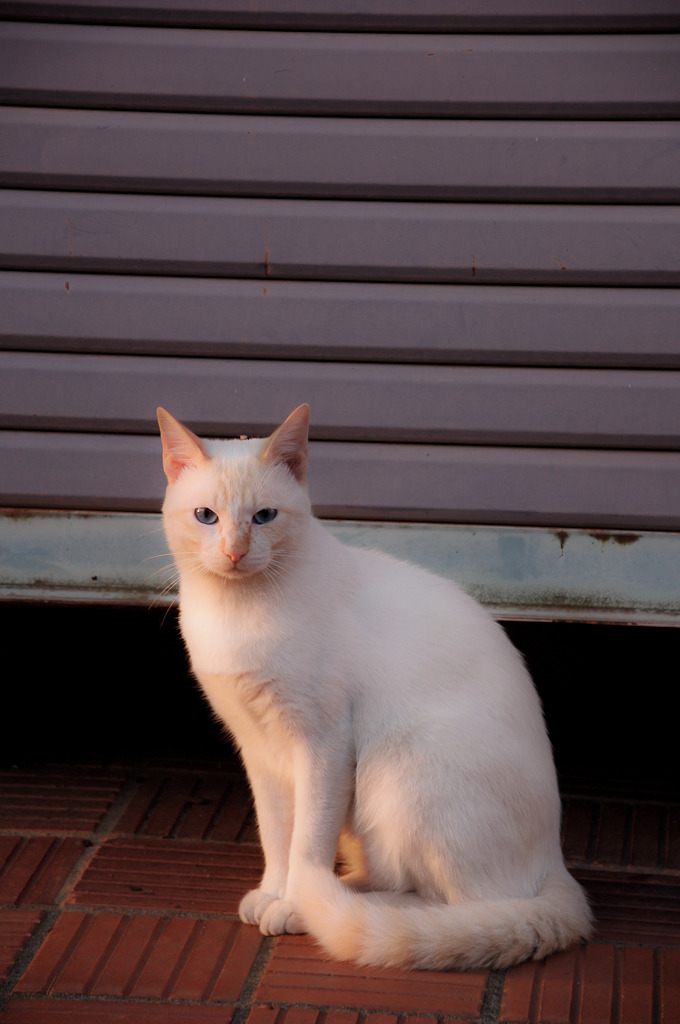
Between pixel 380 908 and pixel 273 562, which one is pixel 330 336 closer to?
pixel 273 562

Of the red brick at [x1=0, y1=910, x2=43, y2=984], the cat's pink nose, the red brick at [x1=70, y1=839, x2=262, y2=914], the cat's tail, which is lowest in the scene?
the red brick at [x1=70, y1=839, x2=262, y2=914]

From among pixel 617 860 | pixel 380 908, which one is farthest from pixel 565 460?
pixel 380 908

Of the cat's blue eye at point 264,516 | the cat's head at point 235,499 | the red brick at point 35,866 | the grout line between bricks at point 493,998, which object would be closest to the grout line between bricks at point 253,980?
the grout line between bricks at point 493,998

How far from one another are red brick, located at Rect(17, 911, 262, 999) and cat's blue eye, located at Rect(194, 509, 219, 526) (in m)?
1.12

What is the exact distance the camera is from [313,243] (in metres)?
3.19

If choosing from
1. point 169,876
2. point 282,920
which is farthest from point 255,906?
point 169,876

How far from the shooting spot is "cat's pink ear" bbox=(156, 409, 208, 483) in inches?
98.0

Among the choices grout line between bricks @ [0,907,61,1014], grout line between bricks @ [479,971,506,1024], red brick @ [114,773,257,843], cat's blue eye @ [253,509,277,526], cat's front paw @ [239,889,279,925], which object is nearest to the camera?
grout line between bricks @ [479,971,506,1024]

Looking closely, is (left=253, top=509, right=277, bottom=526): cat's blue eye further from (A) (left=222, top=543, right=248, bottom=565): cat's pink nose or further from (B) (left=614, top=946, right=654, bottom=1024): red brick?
(B) (left=614, top=946, right=654, bottom=1024): red brick

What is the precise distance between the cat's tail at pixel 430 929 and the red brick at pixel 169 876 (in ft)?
1.52

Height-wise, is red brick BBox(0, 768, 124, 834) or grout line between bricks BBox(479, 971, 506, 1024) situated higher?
grout line between bricks BBox(479, 971, 506, 1024)

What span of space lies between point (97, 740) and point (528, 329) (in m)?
2.33

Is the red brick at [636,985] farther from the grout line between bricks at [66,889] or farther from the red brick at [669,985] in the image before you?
the grout line between bricks at [66,889]

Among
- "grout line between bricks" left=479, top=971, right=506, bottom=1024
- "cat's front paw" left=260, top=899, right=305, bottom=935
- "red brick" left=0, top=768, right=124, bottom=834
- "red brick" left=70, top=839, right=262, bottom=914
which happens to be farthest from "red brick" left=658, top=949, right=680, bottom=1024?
"red brick" left=0, top=768, right=124, bottom=834
